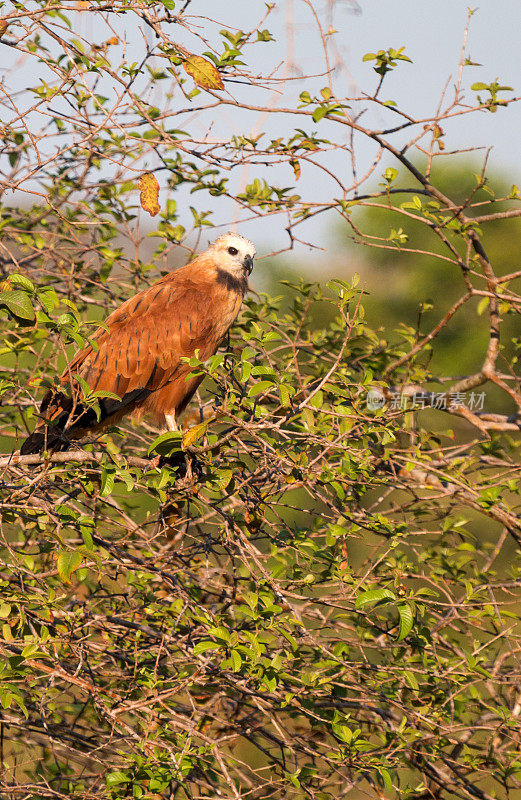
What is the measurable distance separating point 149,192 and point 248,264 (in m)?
1.39

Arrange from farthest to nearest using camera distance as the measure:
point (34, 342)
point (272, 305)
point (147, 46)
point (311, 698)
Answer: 1. point (272, 305)
2. point (34, 342)
3. point (147, 46)
4. point (311, 698)

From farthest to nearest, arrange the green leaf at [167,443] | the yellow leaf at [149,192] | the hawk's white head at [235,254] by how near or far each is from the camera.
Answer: the hawk's white head at [235,254] → the yellow leaf at [149,192] → the green leaf at [167,443]

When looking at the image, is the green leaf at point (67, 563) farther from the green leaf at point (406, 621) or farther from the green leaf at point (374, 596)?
the green leaf at point (406, 621)

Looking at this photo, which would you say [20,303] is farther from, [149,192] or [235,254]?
[235,254]

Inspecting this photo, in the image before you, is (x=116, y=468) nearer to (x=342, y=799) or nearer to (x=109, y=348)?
(x=342, y=799)

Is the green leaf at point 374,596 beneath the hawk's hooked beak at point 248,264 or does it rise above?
→ beneath

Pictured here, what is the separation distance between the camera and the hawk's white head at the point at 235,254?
4.52 metres

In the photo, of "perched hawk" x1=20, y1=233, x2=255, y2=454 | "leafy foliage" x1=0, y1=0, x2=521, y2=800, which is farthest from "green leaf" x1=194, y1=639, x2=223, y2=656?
"perched hawk" x1=20, y1=233, x2=255, y2=454

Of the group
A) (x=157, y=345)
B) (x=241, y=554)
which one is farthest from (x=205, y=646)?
(x=157, y=345)

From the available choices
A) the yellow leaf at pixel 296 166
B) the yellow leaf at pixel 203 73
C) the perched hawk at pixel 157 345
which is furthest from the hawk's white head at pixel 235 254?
the yellow leaf at pixel 203 73

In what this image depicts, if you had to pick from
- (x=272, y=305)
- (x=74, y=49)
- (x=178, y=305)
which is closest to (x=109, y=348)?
(x=178, y=305)

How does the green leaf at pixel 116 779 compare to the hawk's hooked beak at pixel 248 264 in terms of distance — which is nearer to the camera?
the green leaf at pixel 116 779

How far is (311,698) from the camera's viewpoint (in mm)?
2809

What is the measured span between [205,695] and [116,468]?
1.37 meters
